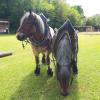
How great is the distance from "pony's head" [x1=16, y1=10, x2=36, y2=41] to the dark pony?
3.55 ft

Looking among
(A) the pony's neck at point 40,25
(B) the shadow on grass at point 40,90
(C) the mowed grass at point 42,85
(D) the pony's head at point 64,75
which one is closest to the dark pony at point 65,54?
(D) the pony's head at point 64,75

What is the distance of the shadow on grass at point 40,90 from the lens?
22.0 feet

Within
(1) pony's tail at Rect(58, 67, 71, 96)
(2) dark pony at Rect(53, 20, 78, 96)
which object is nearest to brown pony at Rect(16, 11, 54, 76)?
(2) dark pony at Rect(53, 20, 78, 96)

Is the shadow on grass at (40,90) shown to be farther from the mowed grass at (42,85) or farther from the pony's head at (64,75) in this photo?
the pony's head at (64,75)

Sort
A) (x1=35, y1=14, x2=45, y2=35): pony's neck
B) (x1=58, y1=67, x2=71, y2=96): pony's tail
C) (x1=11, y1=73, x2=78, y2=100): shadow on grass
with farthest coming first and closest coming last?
(x1=35, y1=14, x2=45, y2=35): pony's neck, (x1=11, y1=73, x2=78, y2=100): shadow on grass, (x1=58, y1=67, x2=71, y2=96): pony's tail

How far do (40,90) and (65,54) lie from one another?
1.52 meters

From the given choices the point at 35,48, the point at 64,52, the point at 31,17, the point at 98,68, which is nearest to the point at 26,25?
the point at 31,17

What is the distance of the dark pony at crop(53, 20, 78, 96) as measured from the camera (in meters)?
6.18

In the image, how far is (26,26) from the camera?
7375 mm

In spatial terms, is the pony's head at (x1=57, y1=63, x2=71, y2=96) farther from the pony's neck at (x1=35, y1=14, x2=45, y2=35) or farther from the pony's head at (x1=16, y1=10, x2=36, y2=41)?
the pony's neck at (x1=35, y1=14, x2=45, y2=35)

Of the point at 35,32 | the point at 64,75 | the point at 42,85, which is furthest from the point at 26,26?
the point at 64,75

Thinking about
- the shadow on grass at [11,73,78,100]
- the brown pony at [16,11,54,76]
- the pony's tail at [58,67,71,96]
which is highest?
the brown pony at [16,11,54,76]

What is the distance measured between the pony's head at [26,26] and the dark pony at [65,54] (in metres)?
1.08

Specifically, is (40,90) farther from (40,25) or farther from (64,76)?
(40,25)
